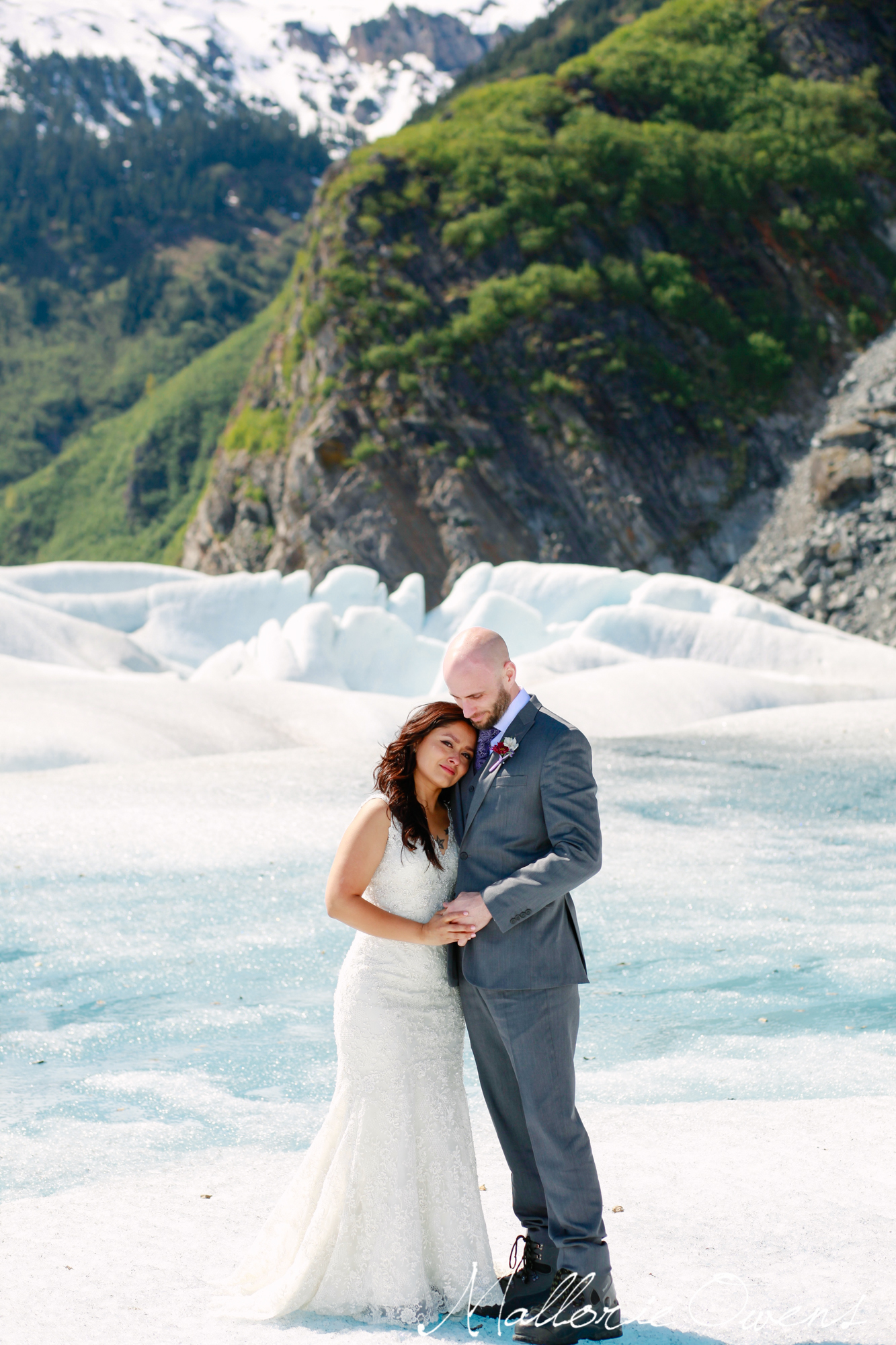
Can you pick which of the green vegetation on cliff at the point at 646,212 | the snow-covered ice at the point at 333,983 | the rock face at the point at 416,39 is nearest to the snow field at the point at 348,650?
the snow-covered ice at the point at 333,983

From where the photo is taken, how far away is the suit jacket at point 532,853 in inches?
95.4

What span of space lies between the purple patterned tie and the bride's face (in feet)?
0.14

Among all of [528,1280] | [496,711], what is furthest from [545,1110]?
[496,711]

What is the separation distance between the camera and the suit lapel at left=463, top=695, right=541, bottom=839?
255 centimetres

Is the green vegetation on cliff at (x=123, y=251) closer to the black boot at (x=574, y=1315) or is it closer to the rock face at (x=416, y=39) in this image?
the rock face at (x=416, y=39)

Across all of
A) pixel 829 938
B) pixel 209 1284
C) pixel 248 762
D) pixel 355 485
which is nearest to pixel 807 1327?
pixel 209 1284

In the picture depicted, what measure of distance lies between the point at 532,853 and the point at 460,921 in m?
0.22

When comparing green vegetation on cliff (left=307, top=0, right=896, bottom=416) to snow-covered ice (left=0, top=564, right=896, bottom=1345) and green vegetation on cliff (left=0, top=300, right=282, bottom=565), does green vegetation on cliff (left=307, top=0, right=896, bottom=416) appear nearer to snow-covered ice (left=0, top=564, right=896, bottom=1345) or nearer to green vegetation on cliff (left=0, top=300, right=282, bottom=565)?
snow-covered ice (left=0, top=564, right=896, bottom=1345)

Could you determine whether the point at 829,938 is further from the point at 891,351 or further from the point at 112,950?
the point at 891,351

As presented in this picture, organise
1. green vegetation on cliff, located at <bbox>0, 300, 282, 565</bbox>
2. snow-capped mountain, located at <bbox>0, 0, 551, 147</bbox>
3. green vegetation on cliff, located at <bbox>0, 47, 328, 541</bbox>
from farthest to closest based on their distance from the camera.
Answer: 1. snow-capped mountain, located at <bbox>0, 0, 551, 147</bbox>
2. green vegetation on cliff, located at <bbox>0, 47, 328, 541</bbox>
3. green vegetation on cliff, located at <bbox>0, 300, 282, 565</bbox>

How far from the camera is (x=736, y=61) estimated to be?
2823 centimetres

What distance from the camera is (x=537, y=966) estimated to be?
248cm

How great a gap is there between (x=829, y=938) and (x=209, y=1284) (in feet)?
13.0
